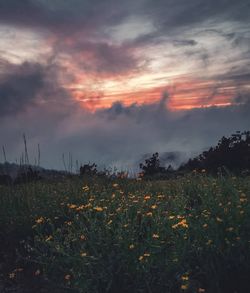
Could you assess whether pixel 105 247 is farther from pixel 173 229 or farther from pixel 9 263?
pixel 9 263

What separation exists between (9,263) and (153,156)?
496 inches

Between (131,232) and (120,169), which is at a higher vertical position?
(120,169)

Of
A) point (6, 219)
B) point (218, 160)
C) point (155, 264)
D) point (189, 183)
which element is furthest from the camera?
point (218, 160)

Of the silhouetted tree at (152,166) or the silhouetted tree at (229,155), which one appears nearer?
the silhouetted tree at (229,155)

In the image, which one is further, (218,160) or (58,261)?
(218,160)

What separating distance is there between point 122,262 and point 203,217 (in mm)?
1279

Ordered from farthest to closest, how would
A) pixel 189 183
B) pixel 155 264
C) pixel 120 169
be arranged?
1. pixel 120 169
2. pixel 189 183
3. pixel 155 264

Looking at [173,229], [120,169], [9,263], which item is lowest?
[9,263]

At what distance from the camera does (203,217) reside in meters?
6.35

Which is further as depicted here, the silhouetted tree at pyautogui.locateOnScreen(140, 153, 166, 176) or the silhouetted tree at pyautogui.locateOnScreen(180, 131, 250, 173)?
the silhouetted tree at pyautogui.locateOnScreen(140, 153, 166, 176)

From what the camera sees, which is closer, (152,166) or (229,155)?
(229,155)

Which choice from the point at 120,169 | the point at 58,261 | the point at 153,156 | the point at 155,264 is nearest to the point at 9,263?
the point at 58,261

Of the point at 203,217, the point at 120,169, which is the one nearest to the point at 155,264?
the point at 203,217

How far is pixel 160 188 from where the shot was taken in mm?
10906
